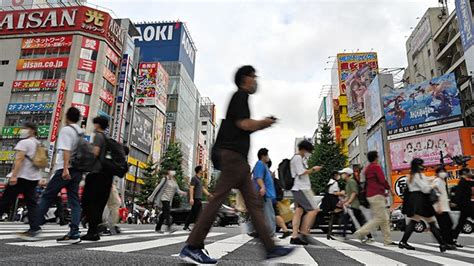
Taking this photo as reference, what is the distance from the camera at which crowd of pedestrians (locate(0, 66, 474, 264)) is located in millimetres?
2559

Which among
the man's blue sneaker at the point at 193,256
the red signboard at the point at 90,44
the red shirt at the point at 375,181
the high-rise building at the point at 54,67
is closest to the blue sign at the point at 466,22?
the red shirt at the point at 375,181

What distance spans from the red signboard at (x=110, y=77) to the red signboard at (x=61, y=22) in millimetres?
3101

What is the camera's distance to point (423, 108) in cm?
2955

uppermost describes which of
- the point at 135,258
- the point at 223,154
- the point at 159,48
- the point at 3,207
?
the point at 159,48

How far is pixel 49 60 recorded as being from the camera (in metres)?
34.9

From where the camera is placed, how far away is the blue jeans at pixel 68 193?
431 centimetres

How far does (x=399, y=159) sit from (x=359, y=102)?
14242 mm

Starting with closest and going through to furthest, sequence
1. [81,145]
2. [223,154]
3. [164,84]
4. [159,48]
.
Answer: [223,154] < [81,145] < [164,84] < [159,48]

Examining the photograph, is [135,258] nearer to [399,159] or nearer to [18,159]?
[18,159]

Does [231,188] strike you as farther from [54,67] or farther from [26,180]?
[54,67]

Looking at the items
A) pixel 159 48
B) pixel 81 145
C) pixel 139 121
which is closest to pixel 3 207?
pixel 81 145

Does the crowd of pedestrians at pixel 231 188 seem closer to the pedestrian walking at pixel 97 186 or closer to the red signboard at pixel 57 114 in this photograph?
the pedestrian walking at pixel 97 186

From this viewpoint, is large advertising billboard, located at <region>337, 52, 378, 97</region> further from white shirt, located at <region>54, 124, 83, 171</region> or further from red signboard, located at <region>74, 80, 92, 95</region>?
white shirt, located at <region>54, 124, 83, 171</region>

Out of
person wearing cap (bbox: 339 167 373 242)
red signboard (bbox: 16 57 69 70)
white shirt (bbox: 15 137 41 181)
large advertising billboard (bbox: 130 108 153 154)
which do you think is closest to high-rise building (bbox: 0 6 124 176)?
red signboard (bbox: 16 57 69 70)
